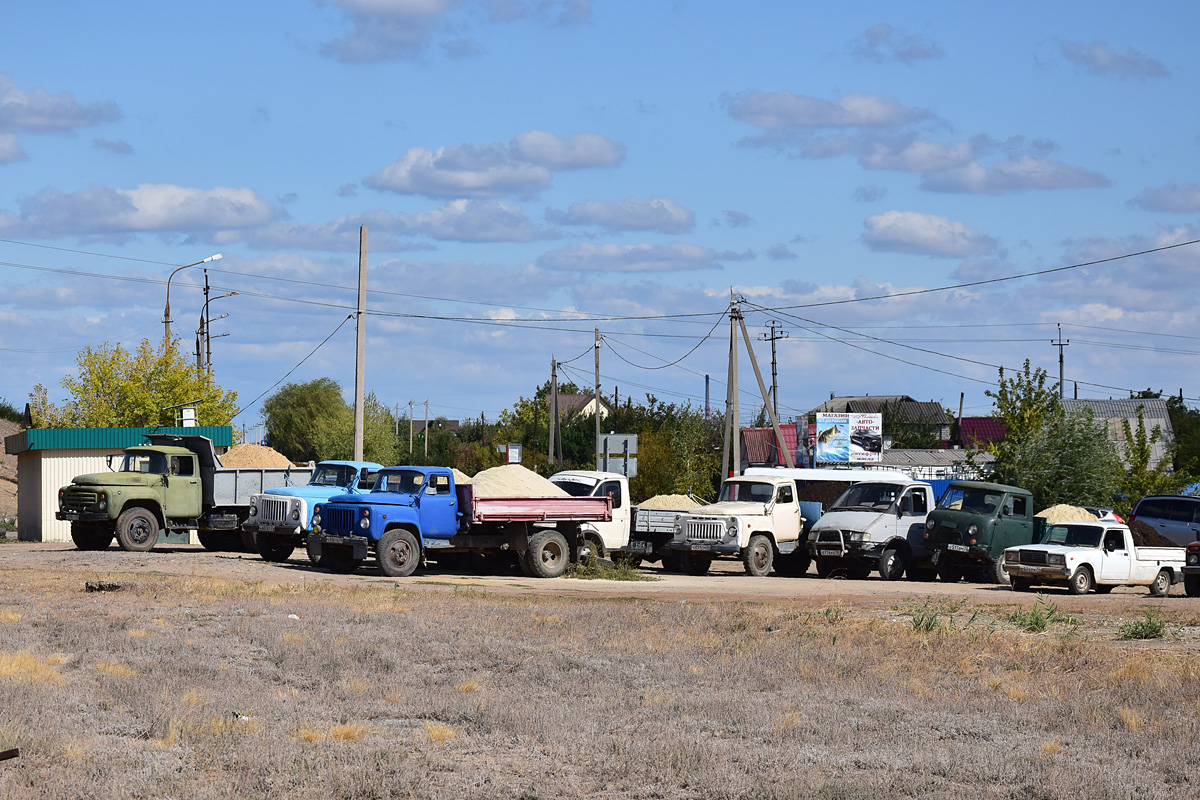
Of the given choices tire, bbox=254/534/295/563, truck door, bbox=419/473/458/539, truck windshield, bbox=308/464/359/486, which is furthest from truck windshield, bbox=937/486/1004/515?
tire, bbox=254/534/295/563

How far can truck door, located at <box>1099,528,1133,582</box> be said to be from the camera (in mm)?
24859

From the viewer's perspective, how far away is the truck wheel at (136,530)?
29359 mm

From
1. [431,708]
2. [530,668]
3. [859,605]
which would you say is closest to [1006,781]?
[431,708]

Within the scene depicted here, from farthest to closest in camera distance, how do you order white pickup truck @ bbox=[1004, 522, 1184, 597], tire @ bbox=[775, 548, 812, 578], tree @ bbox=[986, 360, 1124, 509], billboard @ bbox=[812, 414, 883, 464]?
billboard @ bbox=[812, 414, 883, 464], tree @ bbox=[986, 360, 1124, 509], tire @ bbox=[775, 548, 812, 578], white pickup truck @ bbox=[1004, 522, 1184, 597]

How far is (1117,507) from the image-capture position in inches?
1662

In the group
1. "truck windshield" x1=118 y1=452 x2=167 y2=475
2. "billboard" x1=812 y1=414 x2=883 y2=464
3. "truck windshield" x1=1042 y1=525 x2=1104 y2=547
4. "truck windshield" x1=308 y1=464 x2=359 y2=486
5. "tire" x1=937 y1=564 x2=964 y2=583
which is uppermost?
"billboard" x1=812 y1=414 x2=883 y2=464

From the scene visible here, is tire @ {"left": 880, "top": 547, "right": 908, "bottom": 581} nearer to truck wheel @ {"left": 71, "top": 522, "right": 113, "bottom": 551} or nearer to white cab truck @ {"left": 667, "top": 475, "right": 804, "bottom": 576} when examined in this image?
white cab truck @ {"left": 667, "top": 475, "right": 804, "bottom": 576}

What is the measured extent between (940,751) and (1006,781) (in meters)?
0.83

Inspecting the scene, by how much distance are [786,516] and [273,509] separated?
11.1 meters

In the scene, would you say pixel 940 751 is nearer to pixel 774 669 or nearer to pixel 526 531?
pixel 774 669

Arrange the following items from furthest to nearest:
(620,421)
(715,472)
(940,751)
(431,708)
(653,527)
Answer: (620,421)
(715,472)
(653,527)
(431,708)
(940,751)

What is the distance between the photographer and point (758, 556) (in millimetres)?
27875

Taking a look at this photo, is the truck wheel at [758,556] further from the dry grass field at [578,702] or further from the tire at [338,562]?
the dry grass field at [578,702]

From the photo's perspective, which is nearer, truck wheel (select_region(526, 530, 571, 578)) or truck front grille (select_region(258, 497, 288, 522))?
truck wheel (select_region(526, 530, 571, 578))
